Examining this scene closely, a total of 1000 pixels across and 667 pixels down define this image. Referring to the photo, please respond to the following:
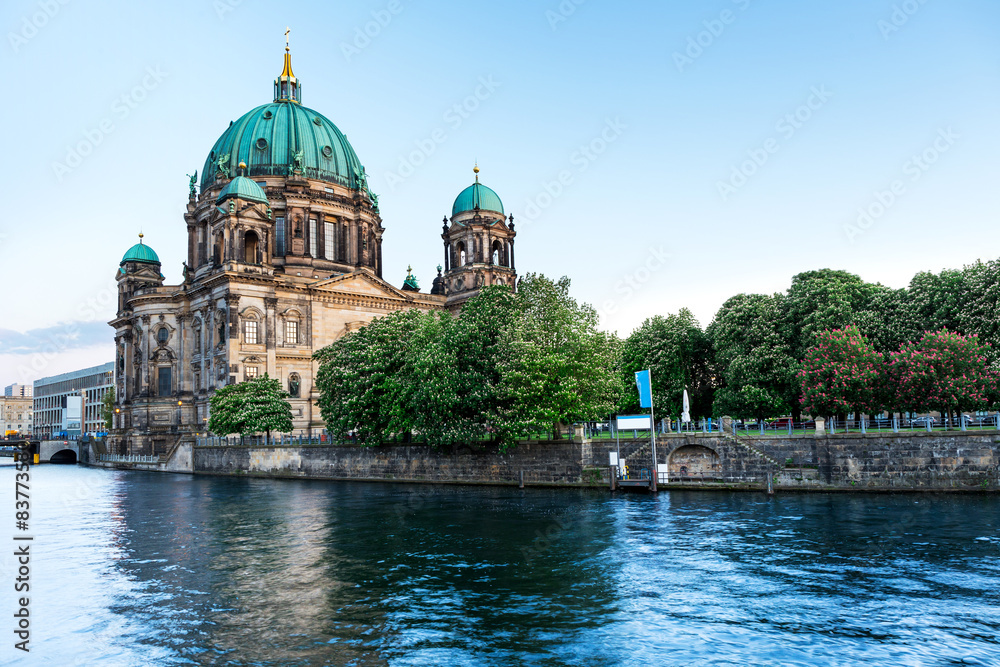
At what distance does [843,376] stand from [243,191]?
71706 millimetres

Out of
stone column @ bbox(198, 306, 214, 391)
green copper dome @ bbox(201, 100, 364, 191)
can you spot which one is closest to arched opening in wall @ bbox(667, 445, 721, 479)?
stone column @ bbox(198, 306, 214, 391)

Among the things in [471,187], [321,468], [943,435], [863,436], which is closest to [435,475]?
[321,468]

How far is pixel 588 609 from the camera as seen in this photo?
21.4m

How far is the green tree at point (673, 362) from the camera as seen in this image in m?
66.1

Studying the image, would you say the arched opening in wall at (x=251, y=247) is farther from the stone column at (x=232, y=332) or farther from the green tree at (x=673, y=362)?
the green tree at (x=673, y=362)

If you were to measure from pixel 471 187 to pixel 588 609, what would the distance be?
86.3 m

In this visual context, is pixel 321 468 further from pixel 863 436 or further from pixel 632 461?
pixel 863 436

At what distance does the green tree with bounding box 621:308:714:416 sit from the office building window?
44.1m

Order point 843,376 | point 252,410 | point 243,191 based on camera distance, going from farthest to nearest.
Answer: point 243,191, point 252,410, point 843,376

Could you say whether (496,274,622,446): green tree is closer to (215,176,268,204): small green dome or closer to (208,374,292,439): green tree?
(208,374,292,439): green tree

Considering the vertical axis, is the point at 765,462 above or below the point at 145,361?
below

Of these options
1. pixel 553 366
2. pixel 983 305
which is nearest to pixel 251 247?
pixel 553 366

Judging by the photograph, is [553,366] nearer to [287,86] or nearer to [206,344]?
[206,344]

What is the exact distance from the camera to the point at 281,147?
10462 cm
